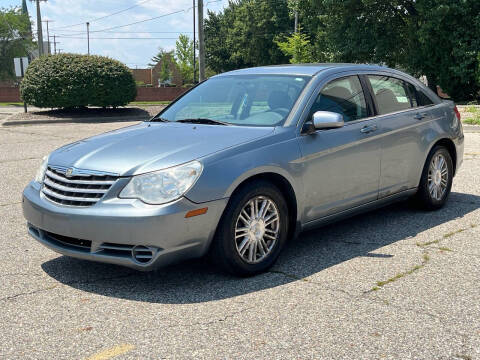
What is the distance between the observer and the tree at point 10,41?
6669 centimetres

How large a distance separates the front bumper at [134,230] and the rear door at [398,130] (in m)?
2.19

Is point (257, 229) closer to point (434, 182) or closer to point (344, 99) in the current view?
point (344, 99)

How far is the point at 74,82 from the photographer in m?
24.0

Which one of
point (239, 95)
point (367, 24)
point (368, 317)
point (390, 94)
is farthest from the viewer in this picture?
point (367, 24)

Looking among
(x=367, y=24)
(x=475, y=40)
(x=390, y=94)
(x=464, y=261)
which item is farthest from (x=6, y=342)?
(x=367, y=24)

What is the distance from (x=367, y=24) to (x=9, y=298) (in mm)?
31285

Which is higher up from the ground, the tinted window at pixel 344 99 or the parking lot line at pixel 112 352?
the tinted window at pixel 344 99

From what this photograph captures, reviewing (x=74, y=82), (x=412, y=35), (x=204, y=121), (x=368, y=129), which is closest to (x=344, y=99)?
(x=368, y=129)

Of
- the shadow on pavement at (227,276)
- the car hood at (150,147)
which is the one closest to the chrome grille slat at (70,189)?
the car hood at (150,147)

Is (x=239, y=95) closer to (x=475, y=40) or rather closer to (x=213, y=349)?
(x=213, y=349)

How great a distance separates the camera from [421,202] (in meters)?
6.59

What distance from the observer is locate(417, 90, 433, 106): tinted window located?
21.8 ft

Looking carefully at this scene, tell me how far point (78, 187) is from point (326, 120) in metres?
2.08

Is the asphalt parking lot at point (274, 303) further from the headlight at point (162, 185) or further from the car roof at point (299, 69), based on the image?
the car roof at point (299, 69)
